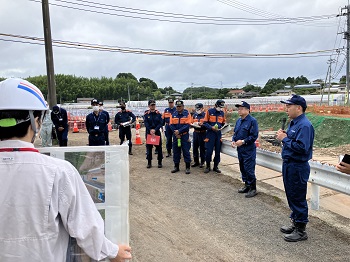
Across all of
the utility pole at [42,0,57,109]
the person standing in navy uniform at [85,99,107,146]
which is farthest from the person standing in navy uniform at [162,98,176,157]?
the utility pole at [42,0,57,109]

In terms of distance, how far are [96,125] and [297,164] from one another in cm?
681

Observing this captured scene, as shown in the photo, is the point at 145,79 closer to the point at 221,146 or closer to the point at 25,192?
the point at 221,146

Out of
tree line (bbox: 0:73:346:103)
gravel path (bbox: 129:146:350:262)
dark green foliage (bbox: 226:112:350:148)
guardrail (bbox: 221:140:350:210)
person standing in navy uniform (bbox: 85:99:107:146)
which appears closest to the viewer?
gravel path (bbox: 129:146:350:262)

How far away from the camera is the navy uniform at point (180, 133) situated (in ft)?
27.5

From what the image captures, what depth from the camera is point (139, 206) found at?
5605mm

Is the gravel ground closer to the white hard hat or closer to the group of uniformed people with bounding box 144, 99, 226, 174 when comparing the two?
the group of uniformed people with bounding box 144, 99, 226, 174

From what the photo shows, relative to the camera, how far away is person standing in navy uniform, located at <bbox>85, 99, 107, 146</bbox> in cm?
956

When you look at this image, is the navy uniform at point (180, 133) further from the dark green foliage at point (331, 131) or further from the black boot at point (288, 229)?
the dark green foliage at point (331, 131)

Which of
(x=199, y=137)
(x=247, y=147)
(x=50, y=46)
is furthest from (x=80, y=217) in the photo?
(x=50, y=46)

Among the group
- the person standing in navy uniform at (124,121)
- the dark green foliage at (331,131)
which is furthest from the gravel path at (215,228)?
the dark green foliage at (331,131)

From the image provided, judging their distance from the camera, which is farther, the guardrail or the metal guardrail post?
the metal guardrail post

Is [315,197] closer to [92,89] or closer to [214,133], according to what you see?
[214,133]

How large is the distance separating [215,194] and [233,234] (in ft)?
6.12

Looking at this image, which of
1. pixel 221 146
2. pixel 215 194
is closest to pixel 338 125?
pixel 221 146
